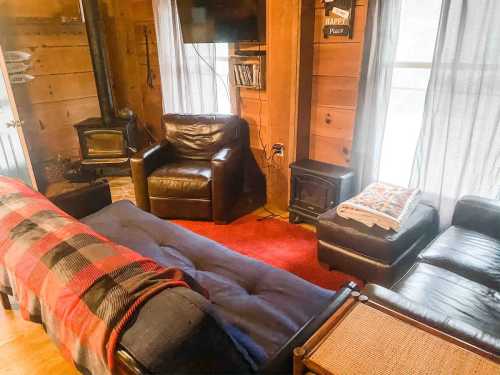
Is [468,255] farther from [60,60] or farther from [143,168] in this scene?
[60,60]

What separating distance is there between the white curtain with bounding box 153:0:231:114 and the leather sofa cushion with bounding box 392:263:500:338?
8.86 ft

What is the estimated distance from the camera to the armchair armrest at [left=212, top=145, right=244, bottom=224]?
114 inches

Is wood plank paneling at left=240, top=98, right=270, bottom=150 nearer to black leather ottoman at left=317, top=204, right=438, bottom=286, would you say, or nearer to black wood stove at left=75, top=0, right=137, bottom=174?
black leather ottoman at left=317, top=204, right=438, bottom=286

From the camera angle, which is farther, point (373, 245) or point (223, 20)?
point (223, 20)

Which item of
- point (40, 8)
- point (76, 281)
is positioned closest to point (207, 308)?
point (76, 281)

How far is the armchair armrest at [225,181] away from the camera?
289cm

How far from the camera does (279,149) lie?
3.13 metres

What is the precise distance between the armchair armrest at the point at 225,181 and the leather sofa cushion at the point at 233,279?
2.55ft

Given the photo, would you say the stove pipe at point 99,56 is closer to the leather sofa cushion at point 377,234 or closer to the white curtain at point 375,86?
the white curtain at point 375,86

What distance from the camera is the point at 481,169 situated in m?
2.22

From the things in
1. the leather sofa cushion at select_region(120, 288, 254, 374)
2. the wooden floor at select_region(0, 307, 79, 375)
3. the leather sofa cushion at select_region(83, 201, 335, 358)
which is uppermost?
the leather sofa cushion at select_region(120, 288, 254, 374)

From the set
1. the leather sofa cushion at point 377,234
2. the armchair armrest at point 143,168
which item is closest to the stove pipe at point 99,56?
the armchair armrest at point 143,168

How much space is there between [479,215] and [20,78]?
455 centimetres

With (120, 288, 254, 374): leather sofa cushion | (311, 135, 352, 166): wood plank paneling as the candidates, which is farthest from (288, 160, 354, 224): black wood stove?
(120, 288, 254, 374): leather sofa cushion
